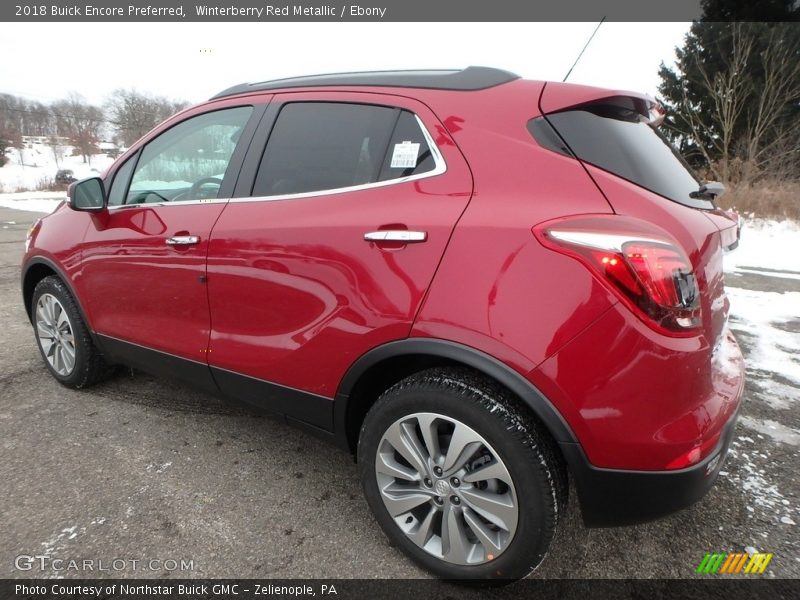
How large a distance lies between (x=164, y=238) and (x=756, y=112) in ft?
60.8

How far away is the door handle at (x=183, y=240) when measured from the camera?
90.0 inches

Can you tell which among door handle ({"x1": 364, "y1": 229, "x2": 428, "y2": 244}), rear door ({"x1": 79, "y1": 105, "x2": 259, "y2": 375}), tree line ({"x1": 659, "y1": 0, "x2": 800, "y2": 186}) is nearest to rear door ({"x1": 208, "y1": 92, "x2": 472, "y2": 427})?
door handle ({"x1": 364, "y1": 229, "x2": 428, "y2": 244})

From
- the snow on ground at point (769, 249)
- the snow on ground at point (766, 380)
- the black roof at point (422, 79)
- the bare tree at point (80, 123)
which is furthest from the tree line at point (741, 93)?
the bare tree at point (80, 123)

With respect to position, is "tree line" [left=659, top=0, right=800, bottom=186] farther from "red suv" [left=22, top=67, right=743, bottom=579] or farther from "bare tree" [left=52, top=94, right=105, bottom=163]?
"bare tree" [left=52, top=94, right=105, bottom=163]

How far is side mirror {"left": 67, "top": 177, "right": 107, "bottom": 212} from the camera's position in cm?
277

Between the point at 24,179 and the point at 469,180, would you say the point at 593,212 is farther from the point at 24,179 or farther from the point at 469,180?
the point at 24,179

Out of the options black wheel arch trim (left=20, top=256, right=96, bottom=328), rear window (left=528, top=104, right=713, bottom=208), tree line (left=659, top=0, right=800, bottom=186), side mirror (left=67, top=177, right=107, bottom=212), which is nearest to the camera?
rear window (left=528, top=104, right=713, bottom=208)

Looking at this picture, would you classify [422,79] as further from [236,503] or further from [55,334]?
[55,334]

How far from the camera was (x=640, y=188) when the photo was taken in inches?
61.2

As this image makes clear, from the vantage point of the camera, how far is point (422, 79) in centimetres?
190

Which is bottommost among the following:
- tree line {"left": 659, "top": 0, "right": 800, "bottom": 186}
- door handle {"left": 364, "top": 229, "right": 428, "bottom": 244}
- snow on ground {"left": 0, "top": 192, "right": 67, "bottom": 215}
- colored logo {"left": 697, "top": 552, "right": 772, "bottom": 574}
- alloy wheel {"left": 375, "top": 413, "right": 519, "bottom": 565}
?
colored logo {"left": 697, "top": 552, "right": 772, "bottom": 574}

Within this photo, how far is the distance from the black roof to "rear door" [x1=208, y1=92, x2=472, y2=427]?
79 millimetres

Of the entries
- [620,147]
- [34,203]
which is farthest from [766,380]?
[34,203]

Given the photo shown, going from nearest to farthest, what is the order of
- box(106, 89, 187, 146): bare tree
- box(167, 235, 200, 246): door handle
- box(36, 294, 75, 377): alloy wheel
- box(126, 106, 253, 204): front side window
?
box(167, 235, 200, 246): door handle → box(126, 106, 253, 204): front side window → box(36, 294, 75, 377): alloy wheel → box(106, 89, 187, 146): bare tree
